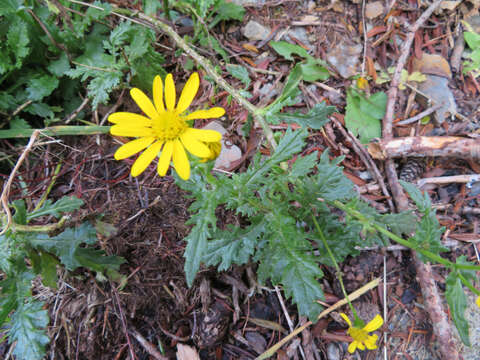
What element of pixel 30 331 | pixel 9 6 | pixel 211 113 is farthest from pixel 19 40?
pixel 30 331

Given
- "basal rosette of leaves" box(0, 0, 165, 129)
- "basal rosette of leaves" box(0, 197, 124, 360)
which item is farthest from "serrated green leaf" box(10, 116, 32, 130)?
"basal rosette of leaves" box(0, 197, 124, 360)

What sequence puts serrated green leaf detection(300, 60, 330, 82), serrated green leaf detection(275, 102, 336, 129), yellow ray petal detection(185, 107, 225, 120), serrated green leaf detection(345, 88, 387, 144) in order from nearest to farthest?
yellow ray petal detection(185, 107, 225, 120) < serrated green leaf detection(275, 102, 336, 129) < serrated green leaf detection(345, 88, 387, 144) < serrated green leaf detection(300, 60, 330, 82)

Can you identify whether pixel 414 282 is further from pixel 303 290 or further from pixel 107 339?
pixel 107 339

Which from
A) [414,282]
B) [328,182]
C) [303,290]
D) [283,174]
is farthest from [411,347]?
[283,174]

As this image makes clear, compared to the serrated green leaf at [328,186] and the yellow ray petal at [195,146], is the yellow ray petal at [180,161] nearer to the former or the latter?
the yellow ray petal at [195,146]

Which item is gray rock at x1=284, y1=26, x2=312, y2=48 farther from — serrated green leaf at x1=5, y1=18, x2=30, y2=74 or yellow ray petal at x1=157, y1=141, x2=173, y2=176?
serrated green leaf at x1=5, y1=18, x2=30, y2=74

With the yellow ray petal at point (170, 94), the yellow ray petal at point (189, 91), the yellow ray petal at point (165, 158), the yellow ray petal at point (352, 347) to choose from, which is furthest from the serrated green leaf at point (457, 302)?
the yellow ray petal at point (170, 94)

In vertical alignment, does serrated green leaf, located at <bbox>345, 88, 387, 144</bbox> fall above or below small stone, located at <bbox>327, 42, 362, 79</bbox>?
below

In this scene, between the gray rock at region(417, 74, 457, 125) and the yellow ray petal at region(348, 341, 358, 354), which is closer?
the yellow ray petal at region(348, 341, 358, 354)
